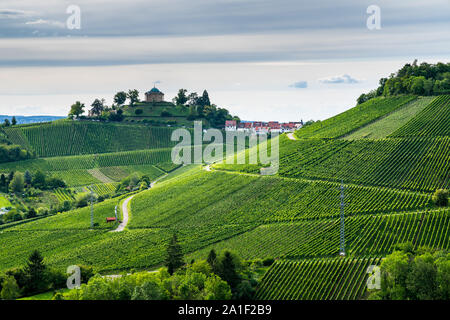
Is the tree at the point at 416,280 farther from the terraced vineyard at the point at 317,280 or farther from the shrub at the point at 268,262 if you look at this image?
the shrub at the point at 268,262

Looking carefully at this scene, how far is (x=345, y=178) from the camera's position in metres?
67.2

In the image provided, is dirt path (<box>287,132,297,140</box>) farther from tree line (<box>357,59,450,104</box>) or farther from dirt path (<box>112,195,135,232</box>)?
dirt path (<box>112,195,135,232</box>)

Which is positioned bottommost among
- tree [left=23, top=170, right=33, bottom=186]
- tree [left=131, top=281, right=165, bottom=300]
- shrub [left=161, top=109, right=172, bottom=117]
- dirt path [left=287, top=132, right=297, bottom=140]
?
tree [left=131, top=281, right=165, bottom=300]

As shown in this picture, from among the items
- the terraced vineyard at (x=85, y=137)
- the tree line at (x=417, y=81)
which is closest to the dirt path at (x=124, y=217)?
the terraced vineyard at (x=85, y=137)

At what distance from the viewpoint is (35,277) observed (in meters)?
47.9

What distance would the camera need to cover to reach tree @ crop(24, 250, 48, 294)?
47656mm

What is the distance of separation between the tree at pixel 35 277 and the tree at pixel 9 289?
4.39 ft

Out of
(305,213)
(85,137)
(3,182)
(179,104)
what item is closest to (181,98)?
(179,104)

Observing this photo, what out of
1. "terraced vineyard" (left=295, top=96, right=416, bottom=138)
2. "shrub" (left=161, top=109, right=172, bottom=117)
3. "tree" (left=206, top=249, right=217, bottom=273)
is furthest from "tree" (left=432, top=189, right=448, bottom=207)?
"shrub" (left=161, top=109, right=172, bottom=117)

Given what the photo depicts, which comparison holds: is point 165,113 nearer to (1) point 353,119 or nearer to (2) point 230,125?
(2) point 230,125

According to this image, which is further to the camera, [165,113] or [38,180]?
[165,113]

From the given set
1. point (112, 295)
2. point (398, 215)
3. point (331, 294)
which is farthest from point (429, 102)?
point (112, 295)

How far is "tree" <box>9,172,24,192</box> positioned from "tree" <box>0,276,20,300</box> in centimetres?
5128

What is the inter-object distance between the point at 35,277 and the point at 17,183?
51.0 metres
